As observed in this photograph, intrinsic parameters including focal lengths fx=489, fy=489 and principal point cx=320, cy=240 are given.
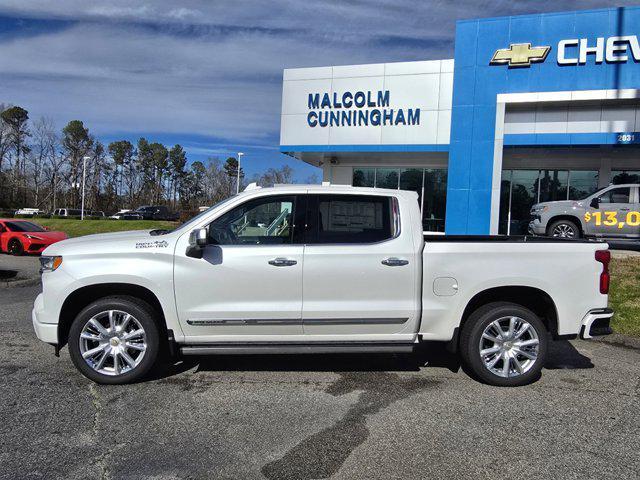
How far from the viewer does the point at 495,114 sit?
16.7 m

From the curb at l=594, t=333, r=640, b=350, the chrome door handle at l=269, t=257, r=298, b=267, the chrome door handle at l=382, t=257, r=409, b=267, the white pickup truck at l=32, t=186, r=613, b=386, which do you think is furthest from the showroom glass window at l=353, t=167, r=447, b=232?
the chrome door handle at l=269, t=257, r=298, b=267

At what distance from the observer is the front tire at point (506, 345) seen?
484 centimetres

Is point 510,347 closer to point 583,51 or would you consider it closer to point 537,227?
point 537,227

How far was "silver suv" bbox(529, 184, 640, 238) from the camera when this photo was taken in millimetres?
12617

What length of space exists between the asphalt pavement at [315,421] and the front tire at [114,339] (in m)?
0.17

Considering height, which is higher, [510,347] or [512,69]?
[512,69]

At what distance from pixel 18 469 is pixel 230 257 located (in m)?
2.29

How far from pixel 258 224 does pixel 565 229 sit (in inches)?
432

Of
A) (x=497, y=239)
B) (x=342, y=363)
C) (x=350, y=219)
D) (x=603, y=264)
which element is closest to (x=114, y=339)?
(x=342, y=363)

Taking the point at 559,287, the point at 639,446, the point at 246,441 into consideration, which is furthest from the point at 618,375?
the point at 246,441

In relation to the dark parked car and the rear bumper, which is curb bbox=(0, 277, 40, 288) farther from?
the dark parked car

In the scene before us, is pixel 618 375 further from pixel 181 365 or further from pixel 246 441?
pixel 181 365

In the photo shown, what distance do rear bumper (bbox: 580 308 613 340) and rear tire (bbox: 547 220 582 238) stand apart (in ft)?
29.3

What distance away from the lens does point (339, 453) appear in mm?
3488
